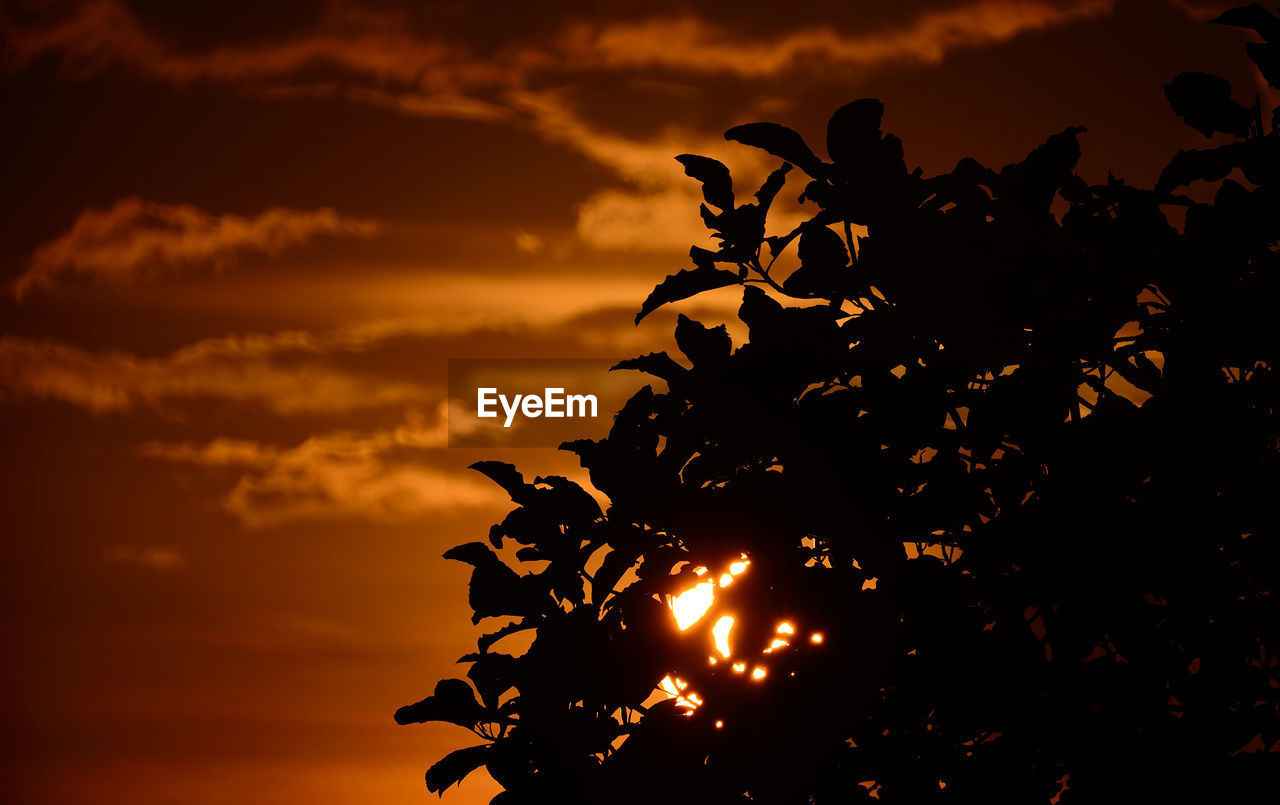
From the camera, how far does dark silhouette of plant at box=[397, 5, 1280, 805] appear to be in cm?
178

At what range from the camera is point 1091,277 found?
2037mm

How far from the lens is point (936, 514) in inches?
74.3

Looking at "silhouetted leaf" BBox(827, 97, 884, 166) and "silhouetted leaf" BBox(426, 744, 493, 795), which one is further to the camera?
"silhouetted leaf" BBox(426, 744, 493, 795)

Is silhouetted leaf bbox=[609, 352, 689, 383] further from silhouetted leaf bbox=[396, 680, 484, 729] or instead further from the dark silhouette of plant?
silhouetted leaf bbox=[396, 680, 484, 729]

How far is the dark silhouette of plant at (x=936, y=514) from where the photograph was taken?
1780 millimetres

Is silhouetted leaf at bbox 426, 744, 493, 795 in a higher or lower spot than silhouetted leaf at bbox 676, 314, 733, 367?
lower

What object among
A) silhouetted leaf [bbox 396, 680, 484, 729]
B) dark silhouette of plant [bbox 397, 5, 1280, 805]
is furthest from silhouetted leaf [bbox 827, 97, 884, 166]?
silhouetted leaf [bbox 396, 680, 484, 729]

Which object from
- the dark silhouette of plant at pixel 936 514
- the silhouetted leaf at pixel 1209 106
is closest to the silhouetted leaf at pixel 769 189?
the dark silhouette of plant at pixel 936 514

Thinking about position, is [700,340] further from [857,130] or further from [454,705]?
[454,705]

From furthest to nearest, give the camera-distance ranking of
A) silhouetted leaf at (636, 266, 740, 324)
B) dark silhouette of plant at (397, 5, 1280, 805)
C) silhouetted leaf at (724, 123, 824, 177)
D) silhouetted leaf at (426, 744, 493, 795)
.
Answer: silhouetted leaf at (426, 744, 493, 795), silhouetted leaf at (636, 266, 740, 324), silhouetted leaf at (724, 123, 824, 177), dark silhouette of plant at (397, 5, 1280, 805)

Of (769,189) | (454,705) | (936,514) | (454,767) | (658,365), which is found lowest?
(454,767)

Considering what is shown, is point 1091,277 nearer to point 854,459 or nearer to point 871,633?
point 854,459

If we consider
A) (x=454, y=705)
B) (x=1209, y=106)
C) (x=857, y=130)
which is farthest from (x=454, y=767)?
(x=1209, y=106)

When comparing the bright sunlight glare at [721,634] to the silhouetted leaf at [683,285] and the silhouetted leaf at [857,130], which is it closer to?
the silhouetted leaf at [683,285]
